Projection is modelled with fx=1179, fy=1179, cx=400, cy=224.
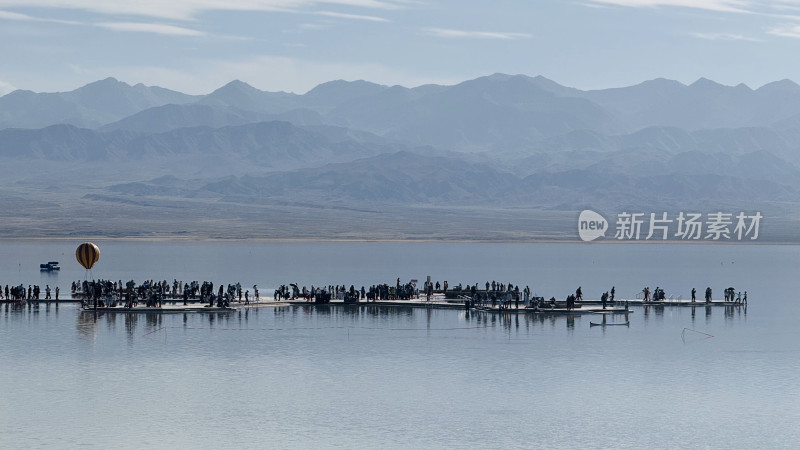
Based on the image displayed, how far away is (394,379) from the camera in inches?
2210

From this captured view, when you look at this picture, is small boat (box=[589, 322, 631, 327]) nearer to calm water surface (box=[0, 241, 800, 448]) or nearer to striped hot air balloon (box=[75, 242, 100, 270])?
calm water surface (box=[0, 241, 800, 448])

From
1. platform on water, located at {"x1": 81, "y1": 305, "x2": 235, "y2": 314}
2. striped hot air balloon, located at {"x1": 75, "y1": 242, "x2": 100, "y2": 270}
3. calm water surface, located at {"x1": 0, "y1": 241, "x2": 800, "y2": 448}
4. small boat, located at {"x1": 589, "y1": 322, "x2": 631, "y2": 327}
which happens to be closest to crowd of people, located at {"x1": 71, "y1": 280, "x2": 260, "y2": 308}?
platform on water, located at {"x1": 81, "y1": 305, "x2": 235, "y2": 314}

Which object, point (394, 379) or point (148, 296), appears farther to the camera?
point (148, 296)

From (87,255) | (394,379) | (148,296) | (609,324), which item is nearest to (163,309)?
(148,296)

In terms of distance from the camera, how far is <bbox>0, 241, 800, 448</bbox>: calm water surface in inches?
1761

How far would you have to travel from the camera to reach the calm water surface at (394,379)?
44.7 metres

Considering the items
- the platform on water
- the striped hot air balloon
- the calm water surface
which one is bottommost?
the calm water surface

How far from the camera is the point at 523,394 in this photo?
52.6 meters

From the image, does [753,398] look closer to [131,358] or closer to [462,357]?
[462,357]

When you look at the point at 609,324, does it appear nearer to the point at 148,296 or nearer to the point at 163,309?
the point at 163,309

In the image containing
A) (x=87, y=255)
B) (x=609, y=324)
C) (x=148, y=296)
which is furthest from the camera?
(x=87, y=255)

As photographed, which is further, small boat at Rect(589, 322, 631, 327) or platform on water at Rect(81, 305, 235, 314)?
platform on water at Rect(81, 305, 235, 314)

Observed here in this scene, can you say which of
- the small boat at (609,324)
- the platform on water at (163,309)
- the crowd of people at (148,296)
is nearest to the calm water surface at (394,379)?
the small boat at (609,324)

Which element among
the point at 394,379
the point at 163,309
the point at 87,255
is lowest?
the point at 394,379
